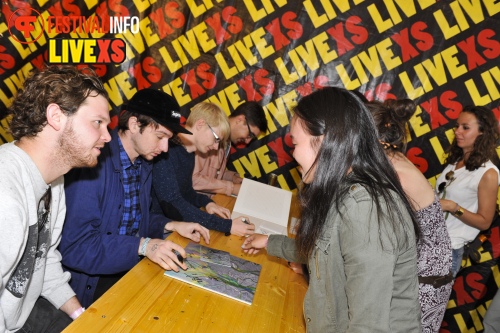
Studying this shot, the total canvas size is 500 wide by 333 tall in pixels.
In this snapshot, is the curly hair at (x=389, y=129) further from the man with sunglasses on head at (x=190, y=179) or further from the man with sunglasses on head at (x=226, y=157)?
the man with sunglasses on head at (x=226, y=157)

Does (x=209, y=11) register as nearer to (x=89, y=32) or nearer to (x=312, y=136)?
(x=89, y=32)

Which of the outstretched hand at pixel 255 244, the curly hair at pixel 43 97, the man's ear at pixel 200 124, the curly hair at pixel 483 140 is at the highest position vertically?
the curly hair at pixel 43 97

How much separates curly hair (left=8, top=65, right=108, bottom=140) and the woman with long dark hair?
2.42 feet

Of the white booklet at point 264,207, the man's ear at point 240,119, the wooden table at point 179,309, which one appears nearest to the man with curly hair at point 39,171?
the wooden table at point 179,309

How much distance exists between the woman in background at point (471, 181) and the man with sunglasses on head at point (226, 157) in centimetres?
144

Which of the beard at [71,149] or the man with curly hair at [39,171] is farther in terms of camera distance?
the beard at [71,149]

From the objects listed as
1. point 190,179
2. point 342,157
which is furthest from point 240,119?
point 342,157

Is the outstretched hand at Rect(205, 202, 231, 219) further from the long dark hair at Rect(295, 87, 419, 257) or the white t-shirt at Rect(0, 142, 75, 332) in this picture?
the long dark hair at Rect(295, 87, 419, 257)

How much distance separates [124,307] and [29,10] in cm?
337

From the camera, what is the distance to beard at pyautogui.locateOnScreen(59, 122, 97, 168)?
1.24m

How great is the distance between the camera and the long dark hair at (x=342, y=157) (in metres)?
0.96

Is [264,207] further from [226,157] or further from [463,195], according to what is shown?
[463,195]

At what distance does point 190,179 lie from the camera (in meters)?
2.53

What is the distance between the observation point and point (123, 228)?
1870 millimetres
